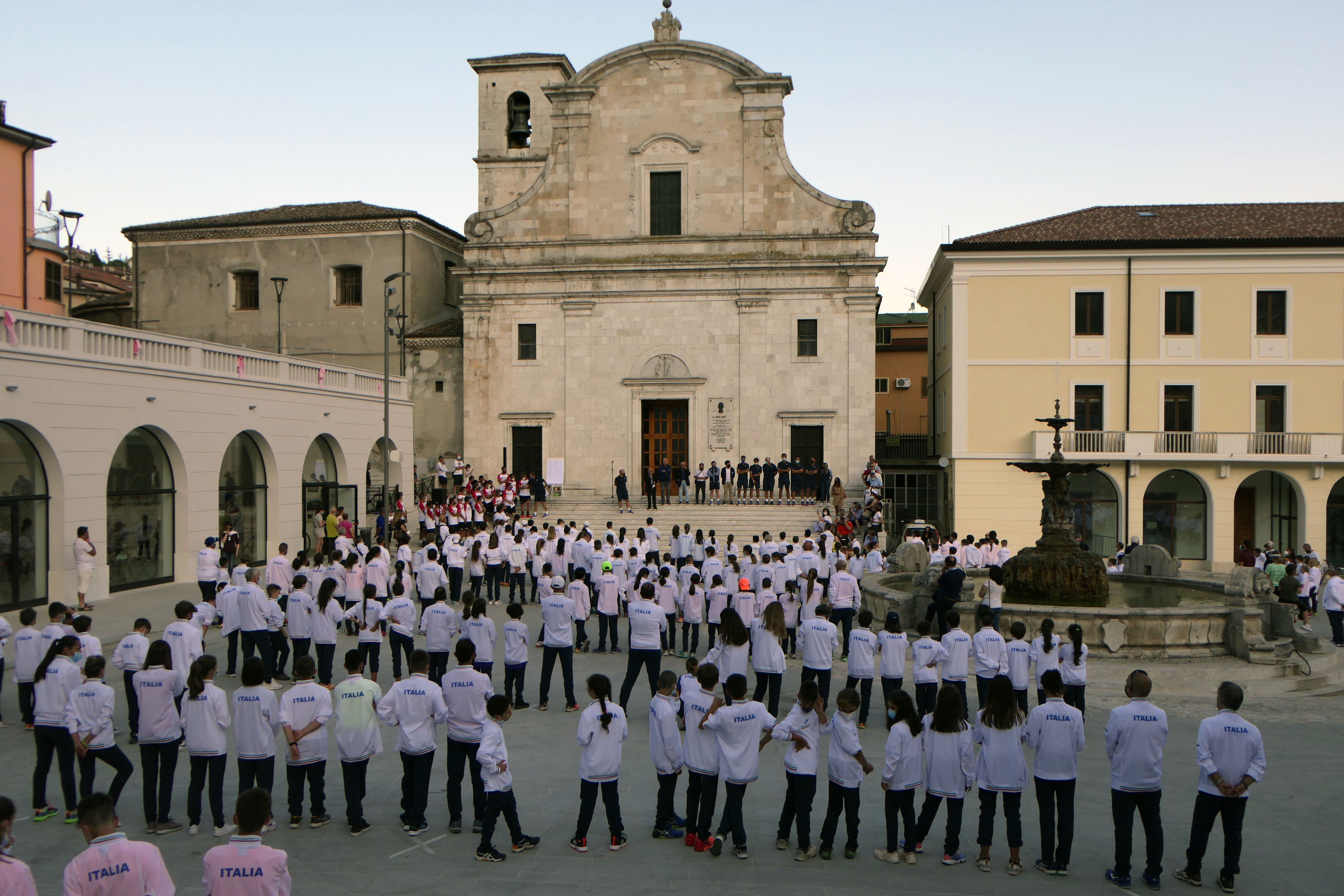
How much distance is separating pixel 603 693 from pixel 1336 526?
34.1 m

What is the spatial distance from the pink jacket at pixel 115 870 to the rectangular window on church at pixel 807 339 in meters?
31.6

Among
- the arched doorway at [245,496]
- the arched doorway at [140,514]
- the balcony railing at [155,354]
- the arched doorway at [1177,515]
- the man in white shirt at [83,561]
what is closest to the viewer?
the balcony railing at [155,354]

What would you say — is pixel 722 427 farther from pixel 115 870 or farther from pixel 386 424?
pixel 115 870

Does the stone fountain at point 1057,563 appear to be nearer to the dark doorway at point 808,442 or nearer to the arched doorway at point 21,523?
the dark doorway at point 808,442

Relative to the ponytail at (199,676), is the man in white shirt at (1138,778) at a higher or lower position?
lower

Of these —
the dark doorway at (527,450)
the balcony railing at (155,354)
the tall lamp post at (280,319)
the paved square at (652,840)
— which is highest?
the tall lamp post at (280,319)

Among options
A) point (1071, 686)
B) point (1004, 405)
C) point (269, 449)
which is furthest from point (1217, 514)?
point (269, 449)

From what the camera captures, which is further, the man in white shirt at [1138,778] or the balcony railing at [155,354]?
the balcony railing at [155,354]

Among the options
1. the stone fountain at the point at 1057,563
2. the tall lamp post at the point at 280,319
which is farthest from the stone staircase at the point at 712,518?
the tall lamp post at the point at 280,319

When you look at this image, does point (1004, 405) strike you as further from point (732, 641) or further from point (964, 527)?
point (732, 641)

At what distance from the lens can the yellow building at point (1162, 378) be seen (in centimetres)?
3256

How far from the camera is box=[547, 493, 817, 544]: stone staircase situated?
29891 millimetres

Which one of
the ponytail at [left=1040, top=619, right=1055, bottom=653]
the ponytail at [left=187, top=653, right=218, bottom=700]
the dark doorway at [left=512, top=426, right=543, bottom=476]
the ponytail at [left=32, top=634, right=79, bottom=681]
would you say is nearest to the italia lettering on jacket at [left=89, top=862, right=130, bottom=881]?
the ponytail at [left=187, top=653, right=218, bottom=700]

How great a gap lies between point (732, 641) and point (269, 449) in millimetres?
20147
